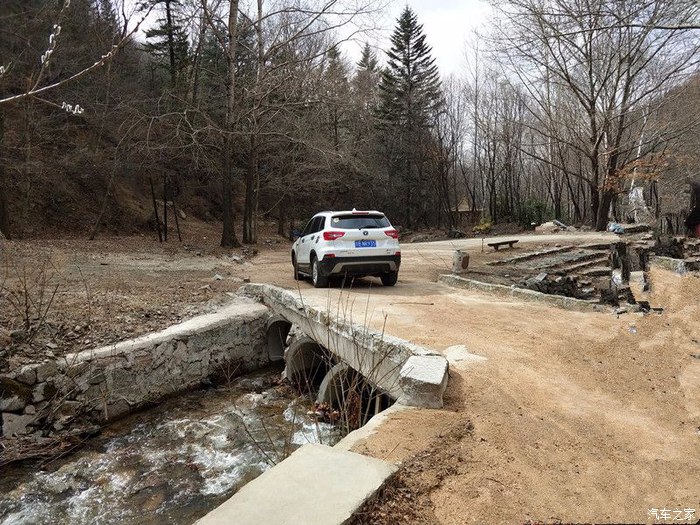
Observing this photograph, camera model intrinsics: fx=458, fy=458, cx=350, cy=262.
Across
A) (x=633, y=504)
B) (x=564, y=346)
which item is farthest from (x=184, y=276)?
(x=633, y=504)

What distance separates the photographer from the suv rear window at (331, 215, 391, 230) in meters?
9.37

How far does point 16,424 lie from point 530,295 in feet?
28.4

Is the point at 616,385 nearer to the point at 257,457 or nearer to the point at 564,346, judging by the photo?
the point at 564,346

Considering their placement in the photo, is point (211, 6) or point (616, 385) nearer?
point (616, 385)

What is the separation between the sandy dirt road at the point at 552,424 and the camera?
2.87 m

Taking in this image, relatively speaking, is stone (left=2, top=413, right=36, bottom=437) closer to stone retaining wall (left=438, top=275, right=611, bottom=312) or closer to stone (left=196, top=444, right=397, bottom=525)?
stone (left=196, top=444, right=397, bottom=525)

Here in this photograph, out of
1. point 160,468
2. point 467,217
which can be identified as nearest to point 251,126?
point 160,468

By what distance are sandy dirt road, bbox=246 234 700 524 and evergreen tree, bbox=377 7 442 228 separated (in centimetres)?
2957

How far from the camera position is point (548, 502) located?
287 cm

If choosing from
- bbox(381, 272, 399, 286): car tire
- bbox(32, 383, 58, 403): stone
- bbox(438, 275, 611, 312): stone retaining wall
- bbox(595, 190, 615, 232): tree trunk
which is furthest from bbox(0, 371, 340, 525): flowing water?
bbox(595, 190, 615, 232): tree trunk

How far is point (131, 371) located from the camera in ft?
24.3

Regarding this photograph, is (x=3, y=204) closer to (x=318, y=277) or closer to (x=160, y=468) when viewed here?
(x=318, y=277)

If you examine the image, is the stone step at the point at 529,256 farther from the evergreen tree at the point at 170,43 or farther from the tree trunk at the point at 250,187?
the evergreen tree at the point at 170,43

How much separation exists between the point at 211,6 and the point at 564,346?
17.9m
